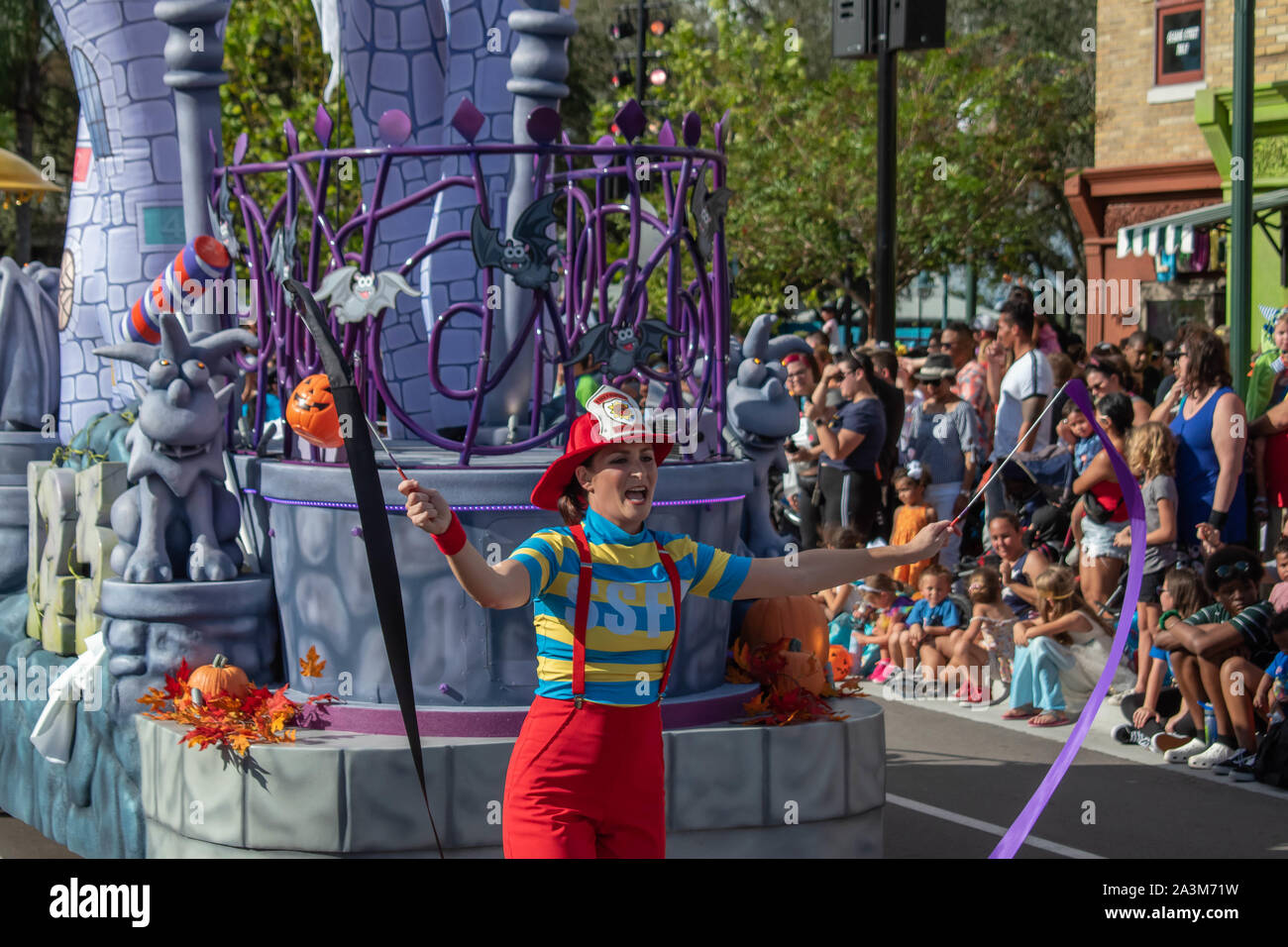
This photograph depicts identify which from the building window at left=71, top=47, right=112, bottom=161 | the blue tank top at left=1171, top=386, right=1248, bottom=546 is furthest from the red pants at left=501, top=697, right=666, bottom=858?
the blue tank top at left=1171, top=386, right=1248, bottom=546

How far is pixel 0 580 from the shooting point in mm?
8180

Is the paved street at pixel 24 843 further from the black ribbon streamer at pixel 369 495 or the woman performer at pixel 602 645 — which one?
the woman performer at pixel 602 645

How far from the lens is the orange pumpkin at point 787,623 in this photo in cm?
650

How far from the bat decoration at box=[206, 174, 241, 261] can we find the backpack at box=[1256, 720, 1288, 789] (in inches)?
185

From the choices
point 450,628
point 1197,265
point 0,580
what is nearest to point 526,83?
point 450,628

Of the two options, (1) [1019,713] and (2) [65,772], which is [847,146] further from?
(2) [65,772]

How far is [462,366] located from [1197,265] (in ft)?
50.7

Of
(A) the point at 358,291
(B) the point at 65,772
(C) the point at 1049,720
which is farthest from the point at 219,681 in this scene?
(C) the point at 1049,720

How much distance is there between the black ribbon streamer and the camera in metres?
4.11

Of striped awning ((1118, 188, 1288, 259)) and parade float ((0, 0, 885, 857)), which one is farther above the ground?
striped awning ((1118, 188, 1288, 259))

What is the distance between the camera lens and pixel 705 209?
6.28 m

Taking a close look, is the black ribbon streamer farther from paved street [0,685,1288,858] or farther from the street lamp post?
the street lamp post

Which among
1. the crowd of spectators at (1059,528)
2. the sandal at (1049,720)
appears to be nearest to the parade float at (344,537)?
the crowd of spectators at (1059,528)
